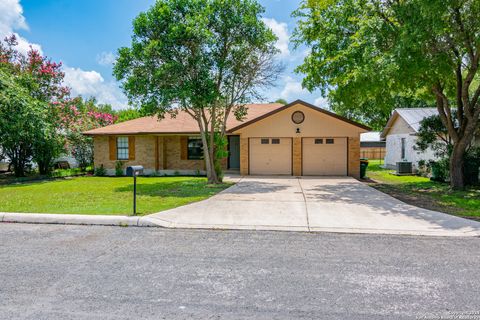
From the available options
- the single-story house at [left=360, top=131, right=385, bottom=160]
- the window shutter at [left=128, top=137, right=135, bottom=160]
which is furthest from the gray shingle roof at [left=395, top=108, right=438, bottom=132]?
the single-story house at [left=360, top=131, right=385, bottom=160]

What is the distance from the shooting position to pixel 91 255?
5.68m

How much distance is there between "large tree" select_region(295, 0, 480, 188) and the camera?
1111cm

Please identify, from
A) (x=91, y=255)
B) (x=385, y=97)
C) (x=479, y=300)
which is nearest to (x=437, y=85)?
(x=385, y=97)

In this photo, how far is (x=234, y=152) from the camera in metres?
23.0

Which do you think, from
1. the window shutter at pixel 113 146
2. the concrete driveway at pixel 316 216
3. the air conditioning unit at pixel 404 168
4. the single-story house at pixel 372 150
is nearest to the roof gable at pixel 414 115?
the air conditioning unit at pixel 404 168

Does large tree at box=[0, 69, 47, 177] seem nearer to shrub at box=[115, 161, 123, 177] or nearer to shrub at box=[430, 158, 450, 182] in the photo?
shrub at box=[115, 161, 123, 177]

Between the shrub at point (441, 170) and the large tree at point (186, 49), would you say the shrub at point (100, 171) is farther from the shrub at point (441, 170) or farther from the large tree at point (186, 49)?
the shrub at point (441, 170)

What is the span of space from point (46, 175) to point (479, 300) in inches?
873

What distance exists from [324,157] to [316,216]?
12116 millimetres

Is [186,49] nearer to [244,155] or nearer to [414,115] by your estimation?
[244,155]

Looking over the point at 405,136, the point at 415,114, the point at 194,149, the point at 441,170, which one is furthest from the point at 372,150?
the point at 194,149

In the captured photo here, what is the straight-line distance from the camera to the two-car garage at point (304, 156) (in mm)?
20297

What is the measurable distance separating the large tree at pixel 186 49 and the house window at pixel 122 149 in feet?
24.8

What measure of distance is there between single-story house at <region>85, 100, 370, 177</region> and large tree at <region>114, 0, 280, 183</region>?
5.39 m
